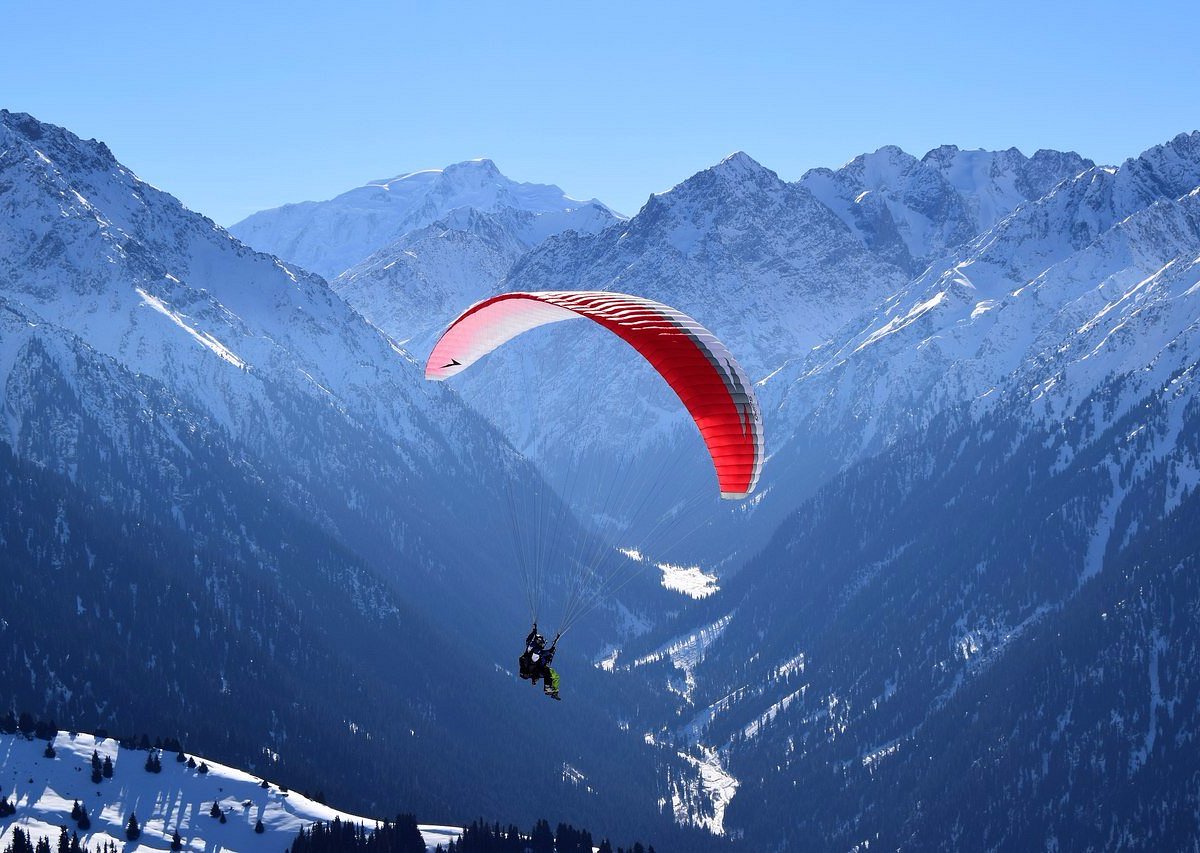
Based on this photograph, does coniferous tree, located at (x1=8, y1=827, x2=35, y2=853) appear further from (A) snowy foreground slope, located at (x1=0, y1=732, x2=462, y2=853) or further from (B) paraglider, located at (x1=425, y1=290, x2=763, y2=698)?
(B) paraglider, located at (x1=425, y1=290, x2=763, y2=698)

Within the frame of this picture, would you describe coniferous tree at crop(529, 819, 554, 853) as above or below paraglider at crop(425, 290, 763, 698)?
below

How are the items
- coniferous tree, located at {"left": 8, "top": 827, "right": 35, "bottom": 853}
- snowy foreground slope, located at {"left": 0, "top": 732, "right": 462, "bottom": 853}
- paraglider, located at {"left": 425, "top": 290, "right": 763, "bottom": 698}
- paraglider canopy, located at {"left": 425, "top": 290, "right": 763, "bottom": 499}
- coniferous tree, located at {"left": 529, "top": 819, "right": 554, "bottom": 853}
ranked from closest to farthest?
paraglider, located at {"left": 425, "top": 290, "right": 763, "bottom": 698}
paraglider canopy, located at {"left": 425, "top": 290, "right": 763, "bottom": 499}
coniferous tree, located at {"left": 8, "top": 827, "right": 35, "bottom": 853}
snowy foreground slope, located at {"left": 0, "top": 732, "right": 462, "bottom": 853}
coniferous tree, located at {"left": 529, "top": 819, "right": 554, "bottom": 853}

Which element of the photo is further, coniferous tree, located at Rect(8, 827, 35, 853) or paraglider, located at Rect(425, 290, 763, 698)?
coniferous tree, located at Rect(8, 827, 35, 853)

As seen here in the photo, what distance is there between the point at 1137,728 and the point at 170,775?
118 m

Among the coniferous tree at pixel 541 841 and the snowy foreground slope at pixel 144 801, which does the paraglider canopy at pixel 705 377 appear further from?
the coniferous tree at pixel 541 841

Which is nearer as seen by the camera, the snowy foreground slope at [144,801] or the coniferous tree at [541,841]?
the snowy foreground slope at [144,801]

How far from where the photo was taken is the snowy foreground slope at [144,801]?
120 metres

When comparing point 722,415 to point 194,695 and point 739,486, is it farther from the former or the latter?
point 194,695

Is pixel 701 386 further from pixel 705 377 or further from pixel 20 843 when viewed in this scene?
pixel 20 843

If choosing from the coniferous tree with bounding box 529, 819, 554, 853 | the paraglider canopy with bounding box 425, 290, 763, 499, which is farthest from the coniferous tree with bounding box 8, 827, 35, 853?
the paraglider canopy with bounding box 425, 290, 763, 499

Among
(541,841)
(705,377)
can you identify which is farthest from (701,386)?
(541,841)

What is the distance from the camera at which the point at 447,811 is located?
184m

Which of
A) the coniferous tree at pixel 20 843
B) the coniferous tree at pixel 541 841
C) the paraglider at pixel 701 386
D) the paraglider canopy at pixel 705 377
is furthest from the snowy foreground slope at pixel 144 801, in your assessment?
the paraglider canopy at pixel 705 377

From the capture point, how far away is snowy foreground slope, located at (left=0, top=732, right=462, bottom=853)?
120500 millimetres
